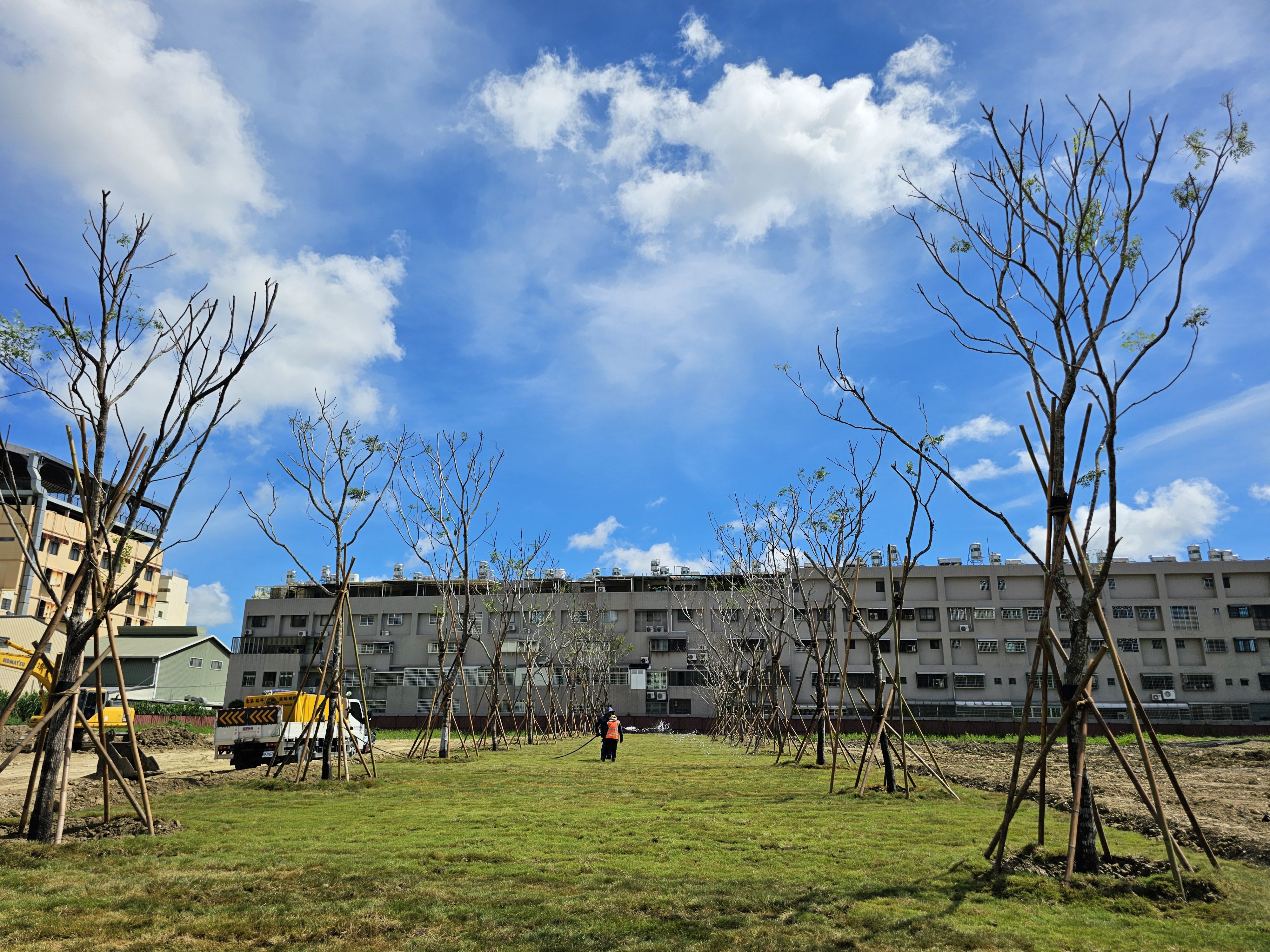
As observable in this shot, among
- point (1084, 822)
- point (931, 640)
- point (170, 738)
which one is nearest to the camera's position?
point (1084, 822)

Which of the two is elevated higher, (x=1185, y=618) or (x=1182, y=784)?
(x=1185, y=618)

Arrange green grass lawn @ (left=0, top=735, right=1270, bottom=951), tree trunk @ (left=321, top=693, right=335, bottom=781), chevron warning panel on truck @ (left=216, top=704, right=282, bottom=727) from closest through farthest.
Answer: green grass lawn @ (left=0, top=735, right=1270, bottom=951), tree trunk @ (left=321, top=693, right=335, bottom=781), chevron warning panel on truck @ (left=216, top=704, right=282, bottom=727)

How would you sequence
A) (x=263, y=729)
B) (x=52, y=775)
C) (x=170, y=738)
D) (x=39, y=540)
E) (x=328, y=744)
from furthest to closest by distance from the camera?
(x=39, y=540)
(x=170, y=738)
(x=263, y=729)
(x=328, y=744)
(x=52, y=775)

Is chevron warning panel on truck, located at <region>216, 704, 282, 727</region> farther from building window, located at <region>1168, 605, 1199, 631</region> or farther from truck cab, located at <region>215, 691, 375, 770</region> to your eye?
building window, located at <region>1168, 605, 1199, 631</region>

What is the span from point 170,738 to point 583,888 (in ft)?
89.4

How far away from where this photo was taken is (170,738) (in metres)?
27.1

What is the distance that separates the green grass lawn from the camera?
4.56 metres

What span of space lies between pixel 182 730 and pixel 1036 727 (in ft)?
112

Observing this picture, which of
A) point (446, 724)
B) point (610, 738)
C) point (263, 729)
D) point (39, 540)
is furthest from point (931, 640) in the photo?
point (39, 540)

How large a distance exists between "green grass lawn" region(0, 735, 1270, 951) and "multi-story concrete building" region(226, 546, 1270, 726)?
3236cm

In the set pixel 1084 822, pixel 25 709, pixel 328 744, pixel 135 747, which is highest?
pixel 135 747

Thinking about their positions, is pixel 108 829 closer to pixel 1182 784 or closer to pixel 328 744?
pixel 328 744

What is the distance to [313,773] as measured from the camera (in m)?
15.1

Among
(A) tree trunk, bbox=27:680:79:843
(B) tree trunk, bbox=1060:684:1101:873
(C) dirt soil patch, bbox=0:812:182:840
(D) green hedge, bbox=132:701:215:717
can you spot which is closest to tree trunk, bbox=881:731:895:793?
(B) tree trunk, bbox=1060:684:1101:873
